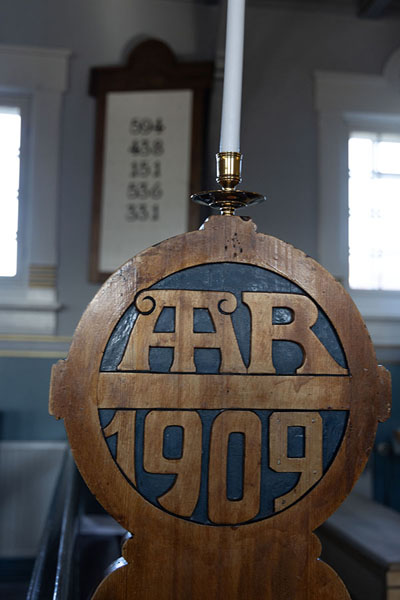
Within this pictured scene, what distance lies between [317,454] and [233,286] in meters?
0.21

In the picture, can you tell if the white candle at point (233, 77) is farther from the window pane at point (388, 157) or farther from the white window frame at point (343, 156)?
the window pane at point (388, 157)

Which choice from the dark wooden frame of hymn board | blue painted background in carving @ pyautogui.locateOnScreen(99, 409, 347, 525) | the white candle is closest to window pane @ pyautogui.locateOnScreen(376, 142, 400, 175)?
the dark wooden frame of hymn board

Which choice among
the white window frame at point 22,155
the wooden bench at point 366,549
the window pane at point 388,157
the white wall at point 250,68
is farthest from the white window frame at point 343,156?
the white window frame at point 22,155

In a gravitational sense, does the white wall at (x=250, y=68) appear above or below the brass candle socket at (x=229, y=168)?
above

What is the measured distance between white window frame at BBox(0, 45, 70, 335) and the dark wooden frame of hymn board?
0.21 m

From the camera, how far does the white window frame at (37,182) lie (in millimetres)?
3293

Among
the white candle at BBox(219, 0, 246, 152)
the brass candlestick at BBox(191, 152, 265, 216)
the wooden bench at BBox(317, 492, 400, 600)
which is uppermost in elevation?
the white candle at BBox(219, 0, 246, 152)

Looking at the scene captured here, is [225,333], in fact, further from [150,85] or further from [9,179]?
[9,179]

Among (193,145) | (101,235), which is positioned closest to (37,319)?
(101,235)

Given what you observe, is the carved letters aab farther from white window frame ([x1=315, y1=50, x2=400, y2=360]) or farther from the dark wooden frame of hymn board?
white window frame ([x1=315, y1=50, x2=400, y2=360])

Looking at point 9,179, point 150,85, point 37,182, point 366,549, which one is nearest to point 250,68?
point 150,85

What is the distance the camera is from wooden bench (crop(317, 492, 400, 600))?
2.07m

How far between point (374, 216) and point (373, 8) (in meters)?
1.17

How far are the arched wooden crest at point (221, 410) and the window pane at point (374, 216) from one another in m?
3.08
